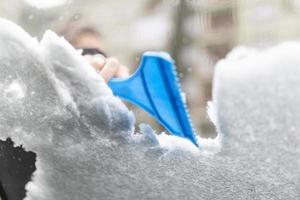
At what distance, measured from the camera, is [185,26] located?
5.07ft

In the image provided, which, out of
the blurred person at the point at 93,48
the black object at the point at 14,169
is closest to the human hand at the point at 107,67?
the blurred person at the point at 93,48

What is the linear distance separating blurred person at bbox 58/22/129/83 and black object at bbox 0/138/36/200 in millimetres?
315

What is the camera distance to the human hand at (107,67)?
5.28 feet

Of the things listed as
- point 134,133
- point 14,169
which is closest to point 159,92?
point 134,133

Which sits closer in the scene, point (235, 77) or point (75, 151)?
point (235, 77)

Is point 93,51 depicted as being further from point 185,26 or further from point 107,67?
point 185,26

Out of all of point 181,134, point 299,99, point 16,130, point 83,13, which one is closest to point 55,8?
point 83,13

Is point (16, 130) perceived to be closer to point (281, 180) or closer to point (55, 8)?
point (55, 8)

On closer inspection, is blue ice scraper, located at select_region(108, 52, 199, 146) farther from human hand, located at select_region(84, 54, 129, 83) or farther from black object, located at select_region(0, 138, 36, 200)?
black object, located at select_region(0, 138, 36, 200)

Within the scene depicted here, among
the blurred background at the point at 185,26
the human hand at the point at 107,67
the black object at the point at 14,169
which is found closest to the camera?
the blurred background at the point at 185,26

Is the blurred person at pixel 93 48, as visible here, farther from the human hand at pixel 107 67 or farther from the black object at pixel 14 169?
the black object at pixel 14 169

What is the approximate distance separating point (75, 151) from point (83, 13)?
36 cm

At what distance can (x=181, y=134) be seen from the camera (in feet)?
5.22

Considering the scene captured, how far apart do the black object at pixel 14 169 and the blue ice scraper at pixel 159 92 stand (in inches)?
12.9
